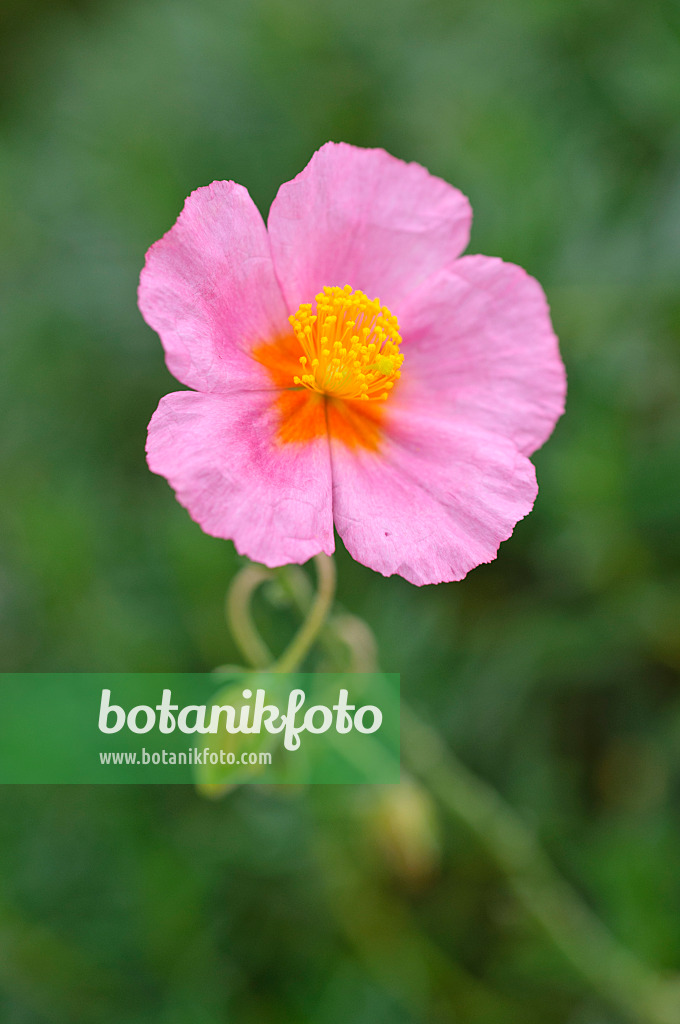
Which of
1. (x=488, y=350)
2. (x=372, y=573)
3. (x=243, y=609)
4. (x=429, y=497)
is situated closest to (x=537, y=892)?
(x=372, y=573)

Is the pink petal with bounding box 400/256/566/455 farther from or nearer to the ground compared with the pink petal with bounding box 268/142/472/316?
nearer to the ground

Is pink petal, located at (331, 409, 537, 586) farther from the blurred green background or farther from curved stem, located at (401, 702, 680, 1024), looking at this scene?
the blurred green background

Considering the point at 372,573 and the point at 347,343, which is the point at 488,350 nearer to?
the point at 347,343

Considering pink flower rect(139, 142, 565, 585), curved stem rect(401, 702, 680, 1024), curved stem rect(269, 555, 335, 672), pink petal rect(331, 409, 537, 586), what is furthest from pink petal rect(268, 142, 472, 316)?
curved stem rect(401, 702, 680, 1024)

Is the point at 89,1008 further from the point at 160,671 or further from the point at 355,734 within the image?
the point at 355,734

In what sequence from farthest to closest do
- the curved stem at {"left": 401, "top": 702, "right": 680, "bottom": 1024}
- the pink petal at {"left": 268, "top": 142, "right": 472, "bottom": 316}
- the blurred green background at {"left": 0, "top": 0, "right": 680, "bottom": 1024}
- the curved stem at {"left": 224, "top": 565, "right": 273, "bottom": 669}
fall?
1. the blurred green background at {"left": 0, "top": 0, "right": 680, "bottom": 1024}
2. the curved stem at {"left": 401, "top": 702, "right": 680, "bottom": 1024}
3. the curved stem at {"left": 224, "top": 565, "right": 273, "bottom": 669}
4. the pink petal at {"left": 268, "top": 142, "right": 472, "bottom": 316}

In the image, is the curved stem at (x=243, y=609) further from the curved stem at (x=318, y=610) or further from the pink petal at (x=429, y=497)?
the pink petal at (x=429, y=497)
